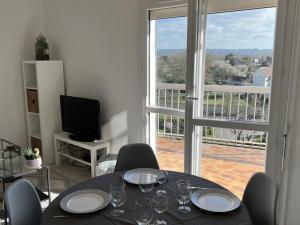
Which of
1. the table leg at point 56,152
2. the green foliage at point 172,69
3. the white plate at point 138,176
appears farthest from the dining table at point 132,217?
the table leg at point 56,152

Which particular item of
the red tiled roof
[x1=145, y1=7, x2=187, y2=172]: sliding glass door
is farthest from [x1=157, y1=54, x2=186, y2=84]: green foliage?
the red tiled roof

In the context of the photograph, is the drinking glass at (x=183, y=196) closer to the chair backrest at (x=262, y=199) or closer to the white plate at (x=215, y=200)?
the white plate at (x=215, y=200)

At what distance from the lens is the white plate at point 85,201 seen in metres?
1.65

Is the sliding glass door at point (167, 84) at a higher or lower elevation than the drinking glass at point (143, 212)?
higher

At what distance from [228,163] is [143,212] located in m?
1.78

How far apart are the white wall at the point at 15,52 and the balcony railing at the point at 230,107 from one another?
2.42m

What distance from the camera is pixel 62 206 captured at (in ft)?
5.45

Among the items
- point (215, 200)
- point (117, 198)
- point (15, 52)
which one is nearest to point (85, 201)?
point (117, 198)

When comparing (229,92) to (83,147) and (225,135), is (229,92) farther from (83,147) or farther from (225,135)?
(83,147)

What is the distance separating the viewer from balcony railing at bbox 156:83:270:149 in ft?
8.98

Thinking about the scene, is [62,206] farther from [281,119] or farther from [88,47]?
[88,47]

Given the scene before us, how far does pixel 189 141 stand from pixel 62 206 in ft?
5.74

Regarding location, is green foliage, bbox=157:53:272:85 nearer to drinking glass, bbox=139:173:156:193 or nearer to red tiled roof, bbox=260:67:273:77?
red tiled roof, bbox=260:67:273:77

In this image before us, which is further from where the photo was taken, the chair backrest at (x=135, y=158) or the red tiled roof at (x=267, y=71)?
the red tiled roof at (x=267, y=71)
